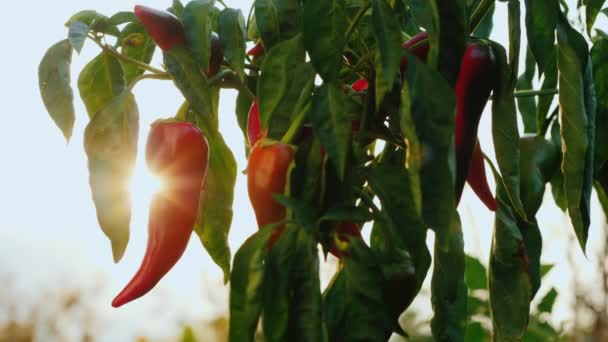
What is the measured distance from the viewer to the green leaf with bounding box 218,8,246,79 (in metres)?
0.87

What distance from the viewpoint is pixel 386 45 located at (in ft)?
2.41

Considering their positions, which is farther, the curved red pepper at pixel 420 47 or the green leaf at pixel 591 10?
the green leaf at pixel 591 10

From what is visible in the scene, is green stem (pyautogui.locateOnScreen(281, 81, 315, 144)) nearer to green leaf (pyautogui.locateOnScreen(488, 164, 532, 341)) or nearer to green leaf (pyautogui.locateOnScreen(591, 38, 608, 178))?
green leaf (pyautogui.locateOnScreen(488, 164, 532, 341))

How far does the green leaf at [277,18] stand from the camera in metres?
0.88

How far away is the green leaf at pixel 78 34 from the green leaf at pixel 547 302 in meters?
1.50

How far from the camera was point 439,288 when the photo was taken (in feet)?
2.96

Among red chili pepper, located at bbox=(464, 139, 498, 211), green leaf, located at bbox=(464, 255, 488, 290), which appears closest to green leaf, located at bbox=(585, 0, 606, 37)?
red chili pepper, located at bbox=(464, 139, 498, 211)

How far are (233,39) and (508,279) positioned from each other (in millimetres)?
379

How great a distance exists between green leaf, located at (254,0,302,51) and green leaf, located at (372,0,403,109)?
14 cm

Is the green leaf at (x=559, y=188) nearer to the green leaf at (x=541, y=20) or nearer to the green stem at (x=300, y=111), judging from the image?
the green leaf at (x=541, y=20)

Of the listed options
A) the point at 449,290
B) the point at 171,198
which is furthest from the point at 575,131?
the point at 171,198

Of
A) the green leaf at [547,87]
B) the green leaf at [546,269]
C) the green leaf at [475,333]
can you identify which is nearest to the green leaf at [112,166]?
the green leaf at [547,87]

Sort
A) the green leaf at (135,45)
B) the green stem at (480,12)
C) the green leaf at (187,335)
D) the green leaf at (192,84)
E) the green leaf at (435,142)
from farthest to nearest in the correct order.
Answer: the green leaf at (187,335)
the green leaf at (135,45)
the green stem at (480,12)
the green leaf at (192,84)
the green leaf at (435,142)

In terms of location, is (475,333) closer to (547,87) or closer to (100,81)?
(547,87)
